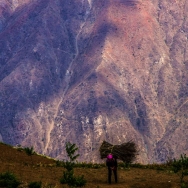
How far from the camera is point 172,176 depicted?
27.2m

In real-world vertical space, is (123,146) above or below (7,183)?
above

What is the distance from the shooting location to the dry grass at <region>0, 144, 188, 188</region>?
72.7 feet

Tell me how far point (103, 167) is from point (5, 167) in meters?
8.66

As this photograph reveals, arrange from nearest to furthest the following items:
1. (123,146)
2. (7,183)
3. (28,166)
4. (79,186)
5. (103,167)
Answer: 1. (7,183)
2. (79,186)
3. (123,146)
4. (28,166)
5. (103,167)

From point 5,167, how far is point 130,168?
10.6 m

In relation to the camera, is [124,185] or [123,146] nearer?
[124,185]

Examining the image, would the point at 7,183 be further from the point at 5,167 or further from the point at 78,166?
the point at 78,166

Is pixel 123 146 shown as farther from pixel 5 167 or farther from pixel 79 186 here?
Answer: pixel 5 167

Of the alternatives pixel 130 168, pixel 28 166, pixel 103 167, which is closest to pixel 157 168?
pixel 130 168

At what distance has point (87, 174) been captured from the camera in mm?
26375

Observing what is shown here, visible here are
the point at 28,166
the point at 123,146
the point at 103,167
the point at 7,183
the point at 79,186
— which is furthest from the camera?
the point at 103,167

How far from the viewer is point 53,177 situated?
2353cm

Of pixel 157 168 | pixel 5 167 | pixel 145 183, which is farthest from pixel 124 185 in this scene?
pixel 157 168

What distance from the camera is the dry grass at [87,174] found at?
2217 cm
